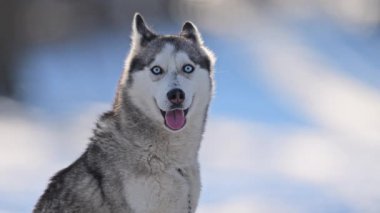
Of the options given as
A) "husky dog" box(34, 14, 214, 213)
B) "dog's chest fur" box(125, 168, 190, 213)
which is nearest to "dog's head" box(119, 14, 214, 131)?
"husky dog" box(34, 14, 214, 213)

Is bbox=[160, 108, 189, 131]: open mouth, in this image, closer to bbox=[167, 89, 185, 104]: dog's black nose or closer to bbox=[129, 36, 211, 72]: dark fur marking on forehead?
bbox=[167, 89, 185, 104]: dog's black nose

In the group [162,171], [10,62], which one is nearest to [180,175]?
[162,171]

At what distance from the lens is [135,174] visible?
8164mm

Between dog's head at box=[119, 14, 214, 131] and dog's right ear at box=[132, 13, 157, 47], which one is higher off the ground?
dog's right ear at box=[132, 13, 157, 47]

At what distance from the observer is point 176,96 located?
827 cm

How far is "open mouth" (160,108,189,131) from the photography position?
8352 millimetres

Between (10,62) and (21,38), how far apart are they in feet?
2.35

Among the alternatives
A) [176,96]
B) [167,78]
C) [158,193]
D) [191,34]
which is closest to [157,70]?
[167,78]

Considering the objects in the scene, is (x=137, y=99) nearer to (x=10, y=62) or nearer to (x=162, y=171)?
(x=162, y=171)

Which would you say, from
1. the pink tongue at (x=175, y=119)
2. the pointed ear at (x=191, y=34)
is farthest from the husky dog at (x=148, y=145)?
the pointed ear at (x=191, y=34)

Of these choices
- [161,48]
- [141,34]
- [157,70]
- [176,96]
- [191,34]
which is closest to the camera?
[176,96]

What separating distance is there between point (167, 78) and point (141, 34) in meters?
0.61

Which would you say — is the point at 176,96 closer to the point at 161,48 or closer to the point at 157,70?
the point at 157,70

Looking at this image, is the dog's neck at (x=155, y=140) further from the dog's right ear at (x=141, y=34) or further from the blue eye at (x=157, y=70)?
the dog's right ear at (x=141, y=34)
